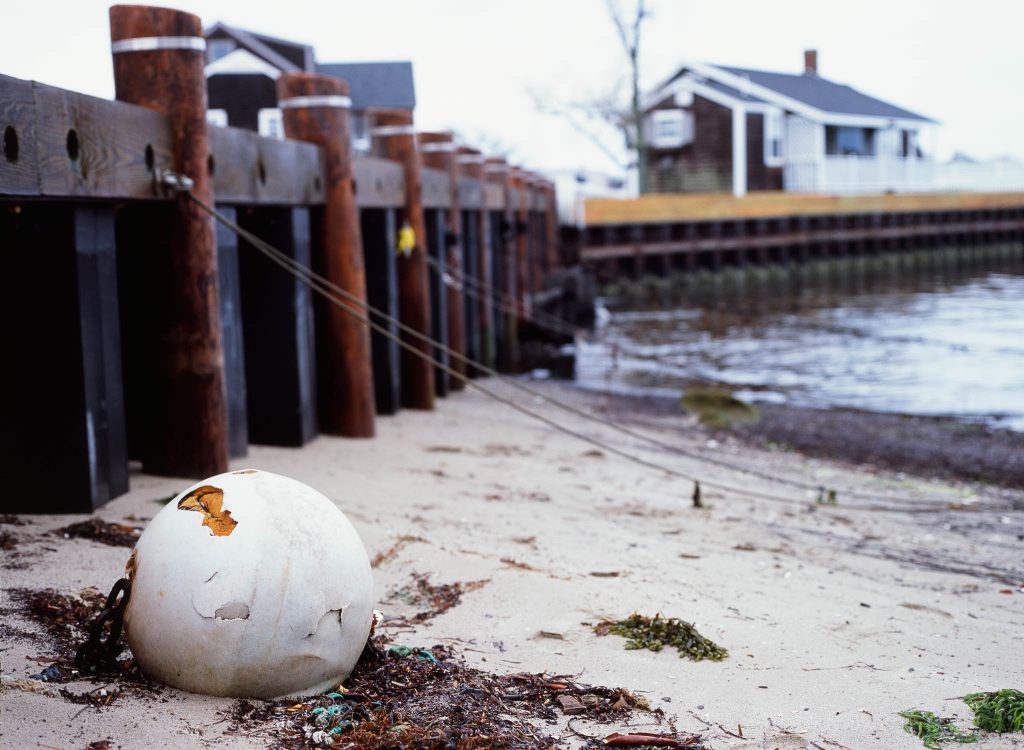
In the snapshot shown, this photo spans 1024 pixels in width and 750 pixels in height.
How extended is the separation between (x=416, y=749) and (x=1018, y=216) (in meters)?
54.6

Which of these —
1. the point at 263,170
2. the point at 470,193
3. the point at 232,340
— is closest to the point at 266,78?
the point at 470,193

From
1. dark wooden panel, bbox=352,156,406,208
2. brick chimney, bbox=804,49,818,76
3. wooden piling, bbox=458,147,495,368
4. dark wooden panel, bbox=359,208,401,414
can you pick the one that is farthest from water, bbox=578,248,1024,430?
brick chimney, bbox=804,49,818,76

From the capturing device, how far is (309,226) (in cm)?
862

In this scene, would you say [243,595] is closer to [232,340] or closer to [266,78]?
[232,340]

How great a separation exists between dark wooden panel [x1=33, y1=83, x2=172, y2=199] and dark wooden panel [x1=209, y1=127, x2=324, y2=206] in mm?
775

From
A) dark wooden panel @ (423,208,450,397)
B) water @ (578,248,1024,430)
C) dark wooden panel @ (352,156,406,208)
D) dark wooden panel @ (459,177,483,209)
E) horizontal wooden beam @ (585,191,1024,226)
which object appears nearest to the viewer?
dark wooden panel @ (352,156,406,208)

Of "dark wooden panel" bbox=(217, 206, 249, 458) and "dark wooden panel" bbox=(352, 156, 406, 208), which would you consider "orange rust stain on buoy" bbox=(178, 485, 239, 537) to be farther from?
"dark wooden panel" bbox=(352, 156, 406, 208)

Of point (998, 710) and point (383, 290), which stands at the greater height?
point (383, 290)

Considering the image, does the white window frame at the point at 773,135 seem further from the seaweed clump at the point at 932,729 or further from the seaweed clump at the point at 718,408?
the seaweed clump at the point at 932,729

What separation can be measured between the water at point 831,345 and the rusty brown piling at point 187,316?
9810 mm

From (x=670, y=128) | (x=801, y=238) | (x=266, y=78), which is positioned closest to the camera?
(x=266, y=78)

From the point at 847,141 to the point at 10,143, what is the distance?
52.8 m

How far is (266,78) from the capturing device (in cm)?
2944

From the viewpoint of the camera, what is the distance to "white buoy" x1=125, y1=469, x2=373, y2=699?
3.35m
